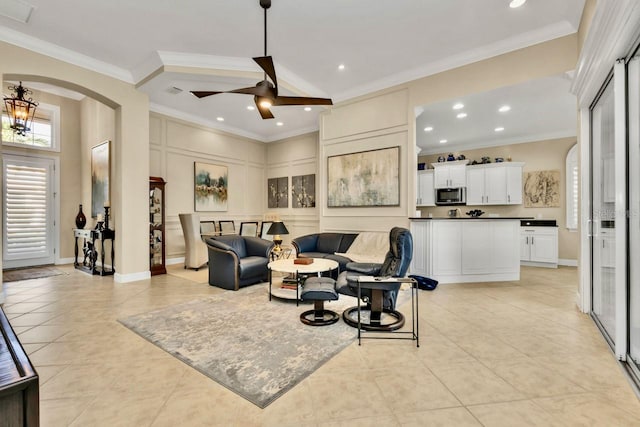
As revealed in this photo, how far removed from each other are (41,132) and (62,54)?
3.19m

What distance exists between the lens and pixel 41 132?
6148 mm

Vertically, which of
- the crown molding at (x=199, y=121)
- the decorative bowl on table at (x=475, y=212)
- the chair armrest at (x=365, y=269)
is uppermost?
the crown molding at (x=199, y=121)

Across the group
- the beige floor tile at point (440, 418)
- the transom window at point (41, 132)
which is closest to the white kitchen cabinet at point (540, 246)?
the beige floor tile at point (440, 418)

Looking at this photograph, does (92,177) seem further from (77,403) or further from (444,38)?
(444,38)

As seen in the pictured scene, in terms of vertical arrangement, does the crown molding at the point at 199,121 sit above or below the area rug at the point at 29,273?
above

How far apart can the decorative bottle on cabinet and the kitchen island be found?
4.77 meters

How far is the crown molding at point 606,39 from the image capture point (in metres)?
1.88

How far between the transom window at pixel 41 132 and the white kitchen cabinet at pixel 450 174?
921cm

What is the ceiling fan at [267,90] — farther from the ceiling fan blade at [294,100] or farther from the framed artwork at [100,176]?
the framed artwork at [100,176]

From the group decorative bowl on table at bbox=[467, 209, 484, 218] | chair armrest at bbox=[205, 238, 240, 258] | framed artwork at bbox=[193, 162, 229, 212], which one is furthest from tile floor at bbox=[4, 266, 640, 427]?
decorative bowl on table at bbox=[467, 209, 484, 218]

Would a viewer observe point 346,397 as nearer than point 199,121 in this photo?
Yes

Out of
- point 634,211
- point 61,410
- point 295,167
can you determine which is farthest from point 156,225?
point 634,211

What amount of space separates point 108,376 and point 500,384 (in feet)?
9.03

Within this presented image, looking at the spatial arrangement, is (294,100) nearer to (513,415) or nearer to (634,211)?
(634,211)
